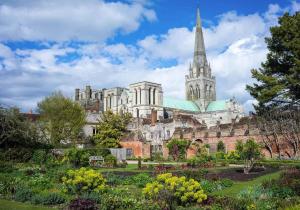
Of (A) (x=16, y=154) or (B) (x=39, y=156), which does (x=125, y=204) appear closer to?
(B) (x=39, y=156)

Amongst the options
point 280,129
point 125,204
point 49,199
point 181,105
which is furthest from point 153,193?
point 181,105

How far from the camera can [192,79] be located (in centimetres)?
12500

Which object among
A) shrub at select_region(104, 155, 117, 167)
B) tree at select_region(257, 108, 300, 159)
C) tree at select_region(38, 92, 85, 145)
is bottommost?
shrub at select_region(104, 155, 117, 167)

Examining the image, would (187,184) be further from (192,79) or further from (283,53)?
(192,79)

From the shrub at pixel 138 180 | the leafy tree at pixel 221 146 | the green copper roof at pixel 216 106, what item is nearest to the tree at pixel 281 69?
the leafy tree at pixel 221 146

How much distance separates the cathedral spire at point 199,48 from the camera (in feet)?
389

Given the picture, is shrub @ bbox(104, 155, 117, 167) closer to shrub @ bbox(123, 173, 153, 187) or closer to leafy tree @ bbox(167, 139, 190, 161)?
leafy tree @ bbox(167, 139, 190, 161)

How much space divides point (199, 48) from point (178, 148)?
85.2m

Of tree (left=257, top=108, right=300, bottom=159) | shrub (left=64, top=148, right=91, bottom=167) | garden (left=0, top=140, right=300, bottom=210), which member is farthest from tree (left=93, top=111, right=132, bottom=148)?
garden (left=0, top=140, right=300, bottom=210)

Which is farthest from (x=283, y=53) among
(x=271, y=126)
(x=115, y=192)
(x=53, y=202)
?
(x=53, y=202)

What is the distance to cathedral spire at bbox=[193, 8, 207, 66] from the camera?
118m

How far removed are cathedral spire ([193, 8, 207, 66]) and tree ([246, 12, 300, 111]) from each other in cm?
8384

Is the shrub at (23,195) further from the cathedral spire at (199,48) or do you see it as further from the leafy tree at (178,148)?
the cathedral spire at (199,48)

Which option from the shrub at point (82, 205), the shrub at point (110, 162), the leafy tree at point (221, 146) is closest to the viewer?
the shrub at point (82, 205)
